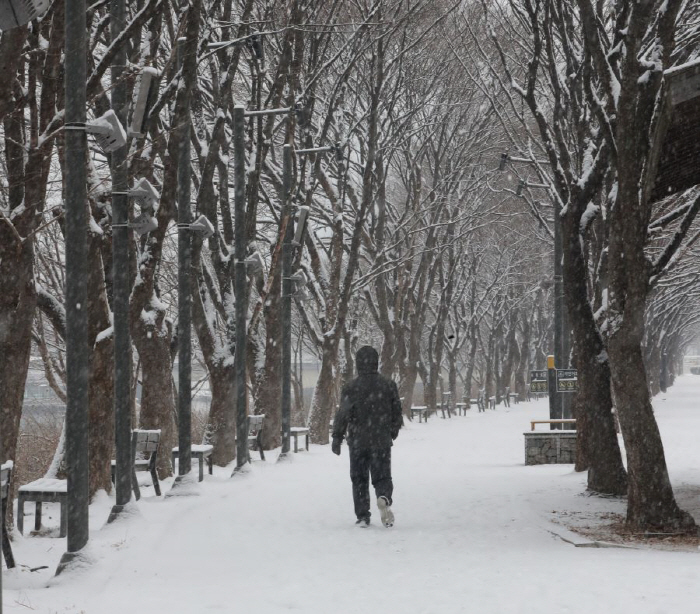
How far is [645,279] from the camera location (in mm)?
9969

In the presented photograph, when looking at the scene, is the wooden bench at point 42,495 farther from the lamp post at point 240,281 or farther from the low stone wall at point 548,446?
the low stone wall at point 548,446

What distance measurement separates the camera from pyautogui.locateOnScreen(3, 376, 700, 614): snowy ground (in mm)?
6789

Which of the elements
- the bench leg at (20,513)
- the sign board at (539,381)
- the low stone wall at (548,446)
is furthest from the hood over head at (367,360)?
the sign board at (539,381)

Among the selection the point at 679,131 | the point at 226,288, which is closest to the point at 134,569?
the point at 679,131

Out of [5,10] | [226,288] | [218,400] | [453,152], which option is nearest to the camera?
[5,10]

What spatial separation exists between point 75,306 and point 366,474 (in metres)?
3.93

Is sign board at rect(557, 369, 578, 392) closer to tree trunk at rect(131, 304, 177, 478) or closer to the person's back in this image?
tree trunk at rect(131, 304, 177, 478)

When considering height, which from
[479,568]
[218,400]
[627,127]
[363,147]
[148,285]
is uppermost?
[363,147]

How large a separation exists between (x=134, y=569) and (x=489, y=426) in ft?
84.5

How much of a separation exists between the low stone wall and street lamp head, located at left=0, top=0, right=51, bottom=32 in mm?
13670

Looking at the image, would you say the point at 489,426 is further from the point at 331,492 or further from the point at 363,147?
the point at 331,492

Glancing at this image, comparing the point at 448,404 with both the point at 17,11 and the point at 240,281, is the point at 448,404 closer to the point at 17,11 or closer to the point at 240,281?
the point at 240,281

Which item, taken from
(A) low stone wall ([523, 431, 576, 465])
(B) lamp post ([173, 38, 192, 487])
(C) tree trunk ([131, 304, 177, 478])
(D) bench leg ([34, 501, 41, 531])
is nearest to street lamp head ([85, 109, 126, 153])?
(D) bench leg ([34, 501, 41, 531])

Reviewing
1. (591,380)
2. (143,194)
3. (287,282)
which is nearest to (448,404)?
(287,282)
